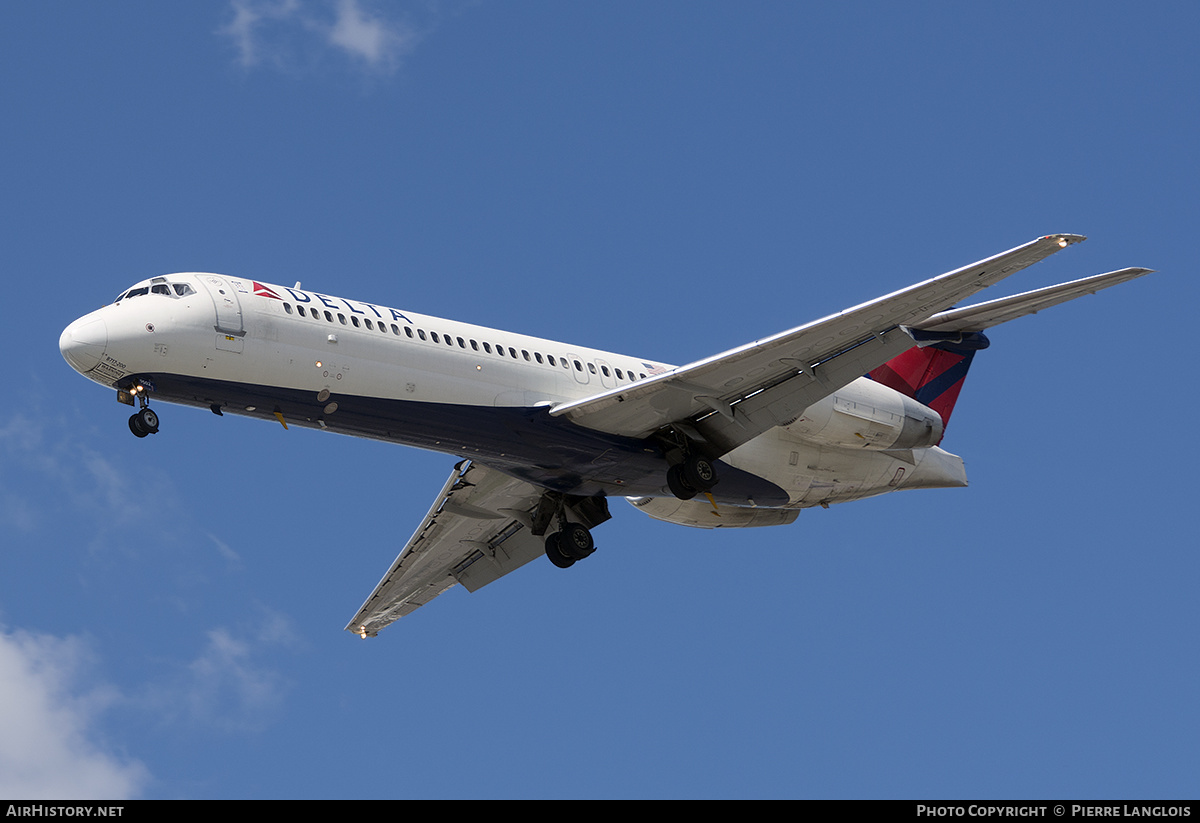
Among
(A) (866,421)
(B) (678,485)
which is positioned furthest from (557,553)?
(A) (866,421)

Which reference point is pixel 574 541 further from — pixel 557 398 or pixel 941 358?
pixel 941 358

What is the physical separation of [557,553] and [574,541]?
1.51 feet

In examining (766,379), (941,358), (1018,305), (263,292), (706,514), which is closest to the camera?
(263,292)

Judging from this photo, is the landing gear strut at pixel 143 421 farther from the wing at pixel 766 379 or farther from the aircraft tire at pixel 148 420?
the wing at pixel 766 379

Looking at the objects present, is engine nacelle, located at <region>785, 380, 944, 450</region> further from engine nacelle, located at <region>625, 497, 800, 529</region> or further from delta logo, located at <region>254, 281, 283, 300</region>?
delta logo, located at <region>254, 281, 283, 300</region>

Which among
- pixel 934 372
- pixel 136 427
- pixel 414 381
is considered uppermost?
pixel 934 372

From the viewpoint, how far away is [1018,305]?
2397cm

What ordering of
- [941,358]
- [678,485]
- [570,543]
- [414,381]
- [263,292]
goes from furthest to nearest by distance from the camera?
[941,358] → [570,543] → [678,485] → [414,381] → [263,292]

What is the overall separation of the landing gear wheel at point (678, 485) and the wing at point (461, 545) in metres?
3.47

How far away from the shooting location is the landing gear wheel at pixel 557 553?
2666 cm

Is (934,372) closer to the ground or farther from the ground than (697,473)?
farther from the ground

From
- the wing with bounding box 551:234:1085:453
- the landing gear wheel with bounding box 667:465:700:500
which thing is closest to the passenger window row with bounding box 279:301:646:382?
the wing with bounding box 551:234:1085:453
